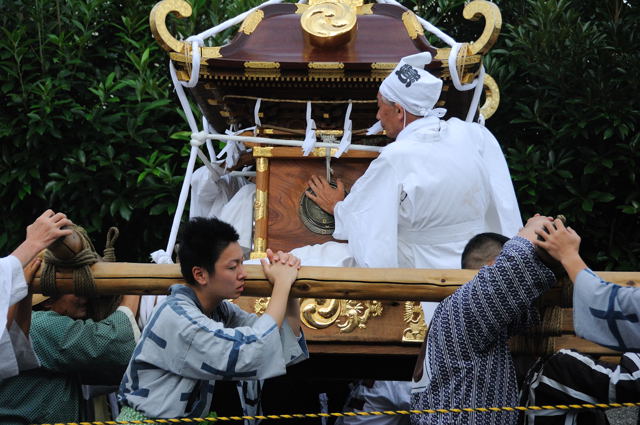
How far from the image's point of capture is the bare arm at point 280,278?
2982mm

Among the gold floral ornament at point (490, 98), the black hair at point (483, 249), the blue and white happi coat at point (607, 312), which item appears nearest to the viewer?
the blue and white happi coat at point (607, 312)

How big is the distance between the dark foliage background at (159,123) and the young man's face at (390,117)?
2.51 m

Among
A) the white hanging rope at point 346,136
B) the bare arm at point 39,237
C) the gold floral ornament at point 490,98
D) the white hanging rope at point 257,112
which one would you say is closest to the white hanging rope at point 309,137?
the white hanging rope at point 346,136

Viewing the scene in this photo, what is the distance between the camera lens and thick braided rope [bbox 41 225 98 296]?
3152 mm

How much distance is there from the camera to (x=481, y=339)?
2771 millimetres

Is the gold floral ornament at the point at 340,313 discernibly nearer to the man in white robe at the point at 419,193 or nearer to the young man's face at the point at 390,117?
the man in white robe at the point at 419,193

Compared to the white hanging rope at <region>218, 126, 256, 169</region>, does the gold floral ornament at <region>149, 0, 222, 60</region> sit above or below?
above

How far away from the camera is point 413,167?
4.48 metres

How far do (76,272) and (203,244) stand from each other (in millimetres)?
453

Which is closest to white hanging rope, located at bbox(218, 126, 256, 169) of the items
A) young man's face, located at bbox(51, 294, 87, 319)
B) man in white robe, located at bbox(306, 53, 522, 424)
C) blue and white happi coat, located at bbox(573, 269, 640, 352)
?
man in white robe, located at bbox(306, 53, 522, 424)

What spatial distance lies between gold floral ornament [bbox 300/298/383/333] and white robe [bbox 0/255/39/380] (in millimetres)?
1540

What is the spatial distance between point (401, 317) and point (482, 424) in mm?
1735

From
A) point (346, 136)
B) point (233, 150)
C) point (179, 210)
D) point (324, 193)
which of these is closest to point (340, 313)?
point (324, 193)

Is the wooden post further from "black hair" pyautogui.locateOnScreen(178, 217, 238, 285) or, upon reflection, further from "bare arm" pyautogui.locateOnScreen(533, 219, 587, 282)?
"bare arm" pyautogui.locateOnScreen(533, 219, 587, 282)
